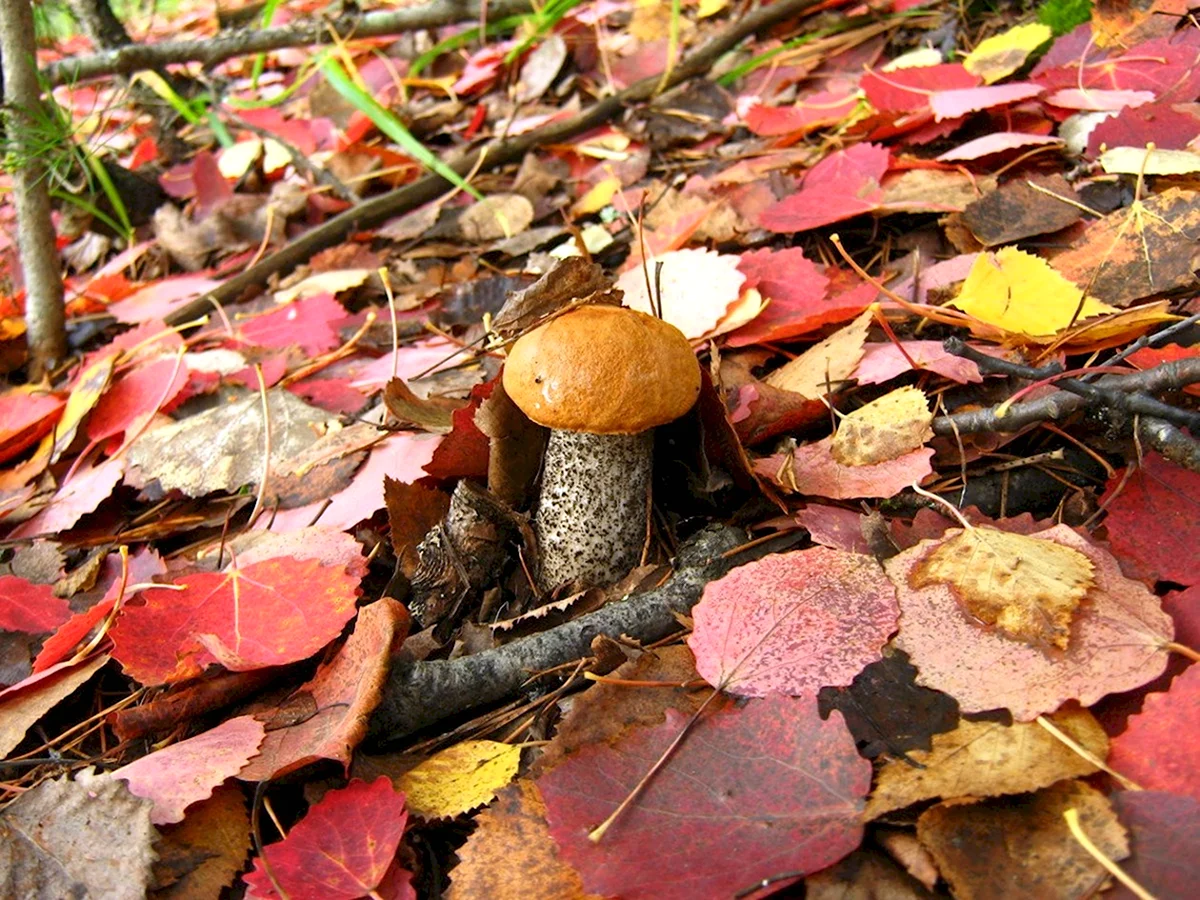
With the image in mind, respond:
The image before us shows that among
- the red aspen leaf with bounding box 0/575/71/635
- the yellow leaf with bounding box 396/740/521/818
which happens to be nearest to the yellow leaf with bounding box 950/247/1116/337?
the yellow leaf with bounding box 396/740/521/818

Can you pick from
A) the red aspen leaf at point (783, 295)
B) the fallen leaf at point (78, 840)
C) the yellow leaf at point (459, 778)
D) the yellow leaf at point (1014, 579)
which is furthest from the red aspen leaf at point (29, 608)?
the yellow leaf at point (1014, 579)

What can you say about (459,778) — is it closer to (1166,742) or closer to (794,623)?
(794,623)

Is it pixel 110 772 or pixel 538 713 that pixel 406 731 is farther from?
pixel 110 772

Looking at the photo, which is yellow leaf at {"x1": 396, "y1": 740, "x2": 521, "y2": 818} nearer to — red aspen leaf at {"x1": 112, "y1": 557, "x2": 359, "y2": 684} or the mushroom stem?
red aspen leaf at {"x1": 112, "y1": 557, "x2": 359, "y2": 684}

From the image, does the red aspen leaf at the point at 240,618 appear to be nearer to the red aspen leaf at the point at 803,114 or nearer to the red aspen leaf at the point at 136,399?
the red aspen leaf at the point at 136,399

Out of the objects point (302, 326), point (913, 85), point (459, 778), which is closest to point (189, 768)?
point (459, 778)

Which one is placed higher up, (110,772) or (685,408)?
(685,408)

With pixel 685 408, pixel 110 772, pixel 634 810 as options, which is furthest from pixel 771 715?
pixel 110 772
